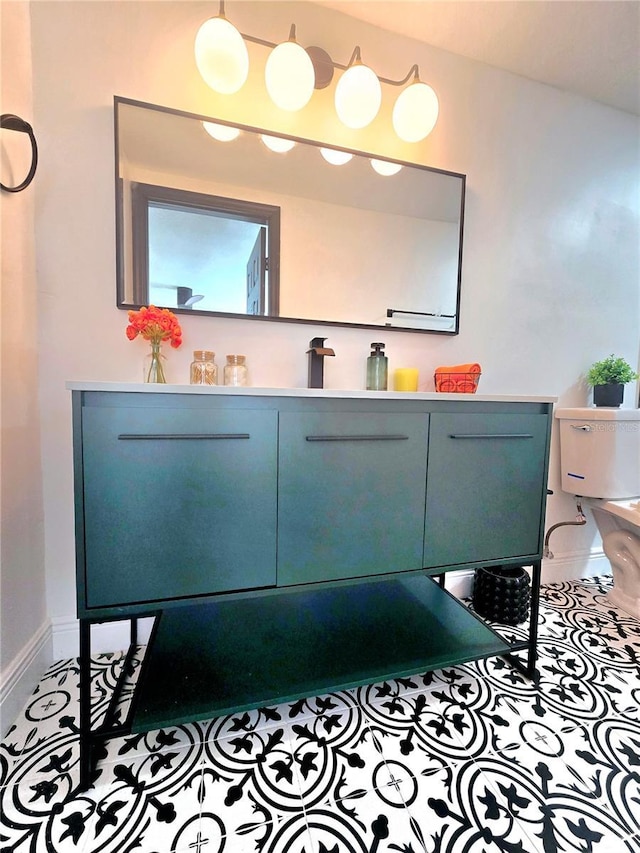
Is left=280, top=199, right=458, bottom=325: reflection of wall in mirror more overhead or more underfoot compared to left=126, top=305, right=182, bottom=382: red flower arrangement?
more overhead

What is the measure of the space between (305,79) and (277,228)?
1.49 feet

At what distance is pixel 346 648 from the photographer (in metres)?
1.10

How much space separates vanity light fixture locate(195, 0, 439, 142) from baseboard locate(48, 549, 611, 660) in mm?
1786

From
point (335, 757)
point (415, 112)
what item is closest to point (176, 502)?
point (335, 757)

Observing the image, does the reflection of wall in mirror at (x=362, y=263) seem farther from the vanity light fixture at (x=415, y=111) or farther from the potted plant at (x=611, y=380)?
the potted plant at (x=611, y=380)

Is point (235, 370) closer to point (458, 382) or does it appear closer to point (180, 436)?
point (180, 436)

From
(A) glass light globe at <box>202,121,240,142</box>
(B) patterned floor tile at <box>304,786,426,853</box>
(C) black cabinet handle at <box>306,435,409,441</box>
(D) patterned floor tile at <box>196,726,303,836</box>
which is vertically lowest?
(D) patterned floor tile at <box>196,726,303,836</box>

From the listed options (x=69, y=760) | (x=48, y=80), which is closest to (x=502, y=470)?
(x=69, y=760)

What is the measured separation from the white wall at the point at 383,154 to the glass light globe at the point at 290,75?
3.4 inches

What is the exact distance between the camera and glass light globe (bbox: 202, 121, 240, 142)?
3.95 feet

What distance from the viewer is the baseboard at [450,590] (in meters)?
1.24

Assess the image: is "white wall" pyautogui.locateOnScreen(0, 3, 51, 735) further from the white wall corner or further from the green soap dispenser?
the white wall corner

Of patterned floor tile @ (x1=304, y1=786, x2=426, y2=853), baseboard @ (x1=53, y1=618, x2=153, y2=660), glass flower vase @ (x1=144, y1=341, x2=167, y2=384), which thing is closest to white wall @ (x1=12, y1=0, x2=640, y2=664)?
baseboard @ (x1=53, y1=618, x2=153, y2=660)

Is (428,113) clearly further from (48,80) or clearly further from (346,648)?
→ (346,648)
